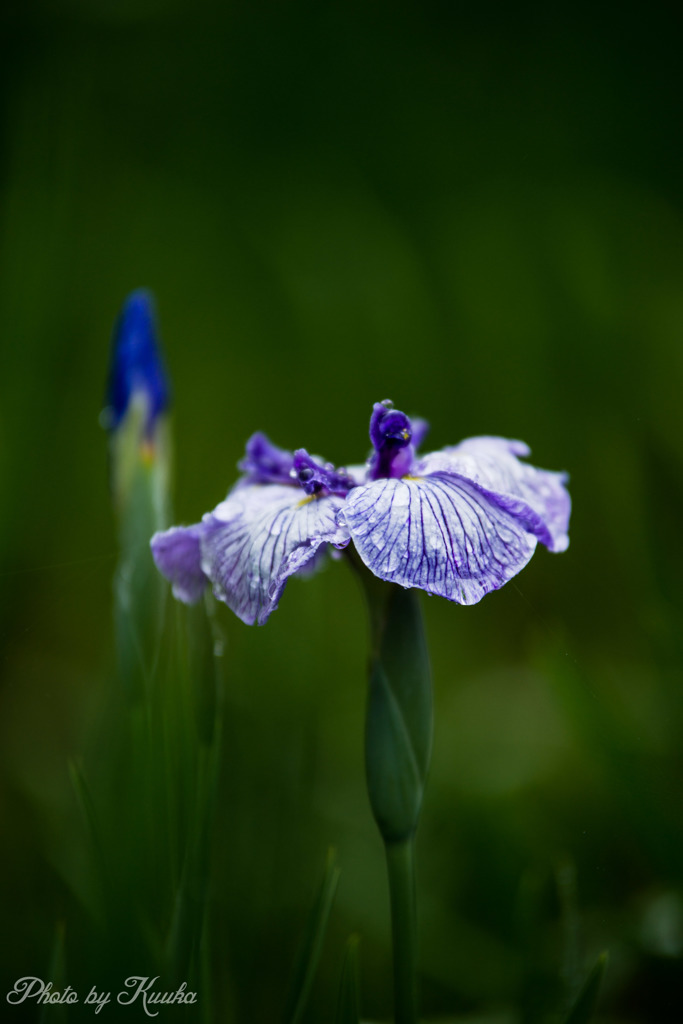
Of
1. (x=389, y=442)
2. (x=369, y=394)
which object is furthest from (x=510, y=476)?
(x=369, y=394)

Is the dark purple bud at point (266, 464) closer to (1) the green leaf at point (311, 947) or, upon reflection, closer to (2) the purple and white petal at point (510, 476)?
(2) the purple and white petal at point (510, 476)

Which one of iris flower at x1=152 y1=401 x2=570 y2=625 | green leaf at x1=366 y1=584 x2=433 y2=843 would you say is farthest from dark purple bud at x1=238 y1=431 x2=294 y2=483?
green leaf at x1=366 y1=584 x2=433 y2=843

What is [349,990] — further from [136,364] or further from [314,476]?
[136,364]

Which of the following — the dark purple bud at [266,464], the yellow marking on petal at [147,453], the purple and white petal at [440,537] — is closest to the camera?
the purple and white petal at [440,537]

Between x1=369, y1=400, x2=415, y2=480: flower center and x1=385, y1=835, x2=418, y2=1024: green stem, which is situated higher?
x1=369, y1=400, x2=415, y2=480: flower center

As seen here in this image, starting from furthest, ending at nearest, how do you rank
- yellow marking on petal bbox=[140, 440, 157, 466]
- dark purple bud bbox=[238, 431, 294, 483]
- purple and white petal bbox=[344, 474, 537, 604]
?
yellow marking on petal bbox=[140, 440, 157, 466] < dark purple bud bbox=[238, 431, 294, 483] < purple and white petal bbox=[344, 474, 537, 604]

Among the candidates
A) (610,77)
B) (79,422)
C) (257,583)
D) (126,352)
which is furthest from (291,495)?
(610,77)

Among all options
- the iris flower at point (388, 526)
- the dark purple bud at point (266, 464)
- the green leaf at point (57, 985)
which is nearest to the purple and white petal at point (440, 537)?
the iris flower at point (388, 526)

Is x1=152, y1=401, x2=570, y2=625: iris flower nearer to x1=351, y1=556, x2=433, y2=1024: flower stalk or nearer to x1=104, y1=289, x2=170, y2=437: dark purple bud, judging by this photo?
x1=351, y1=556, x2=433, y2=1024: flower stalk

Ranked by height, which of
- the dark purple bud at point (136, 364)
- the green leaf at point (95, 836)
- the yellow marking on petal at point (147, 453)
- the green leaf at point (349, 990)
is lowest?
the green leaf at point (349, 990)
